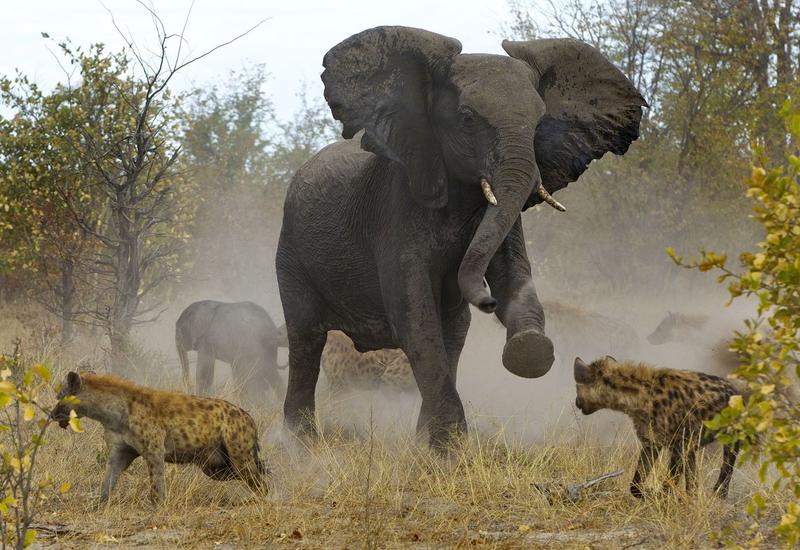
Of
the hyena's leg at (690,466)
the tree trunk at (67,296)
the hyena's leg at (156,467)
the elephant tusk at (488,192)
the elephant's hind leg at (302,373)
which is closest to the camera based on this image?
the hyena's leg at (690,466)

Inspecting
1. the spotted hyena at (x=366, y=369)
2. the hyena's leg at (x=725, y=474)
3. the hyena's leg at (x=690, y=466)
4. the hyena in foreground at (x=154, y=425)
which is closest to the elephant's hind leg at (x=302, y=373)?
the spotted hyena at (x=366, y=369)

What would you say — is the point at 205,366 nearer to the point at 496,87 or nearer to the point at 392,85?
the point at 392,85

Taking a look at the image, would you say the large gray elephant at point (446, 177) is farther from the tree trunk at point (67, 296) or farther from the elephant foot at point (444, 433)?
the tree trunk at point (67, 296)

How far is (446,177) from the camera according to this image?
802cm

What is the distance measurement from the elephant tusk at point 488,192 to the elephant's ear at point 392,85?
2.14 feet

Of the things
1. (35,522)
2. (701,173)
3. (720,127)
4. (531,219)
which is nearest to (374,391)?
(35,522)

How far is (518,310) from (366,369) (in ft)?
15.0

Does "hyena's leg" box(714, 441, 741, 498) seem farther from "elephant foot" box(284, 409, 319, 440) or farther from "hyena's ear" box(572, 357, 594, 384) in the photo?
"elephant foot" box(284, 409, 319, 440)

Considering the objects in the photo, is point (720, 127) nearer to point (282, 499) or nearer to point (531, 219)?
point (531, 219)

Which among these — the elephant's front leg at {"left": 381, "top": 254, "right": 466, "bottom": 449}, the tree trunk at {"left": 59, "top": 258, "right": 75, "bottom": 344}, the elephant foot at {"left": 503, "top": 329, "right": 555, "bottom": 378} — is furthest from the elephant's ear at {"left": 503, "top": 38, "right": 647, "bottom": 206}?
the tree trunk at {"left": 59, "top": 258, "right": 75, "bottom": 344}

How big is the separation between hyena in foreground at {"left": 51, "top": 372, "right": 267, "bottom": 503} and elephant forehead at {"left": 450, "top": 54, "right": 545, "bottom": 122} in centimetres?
244

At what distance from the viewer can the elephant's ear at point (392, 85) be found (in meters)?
8.10

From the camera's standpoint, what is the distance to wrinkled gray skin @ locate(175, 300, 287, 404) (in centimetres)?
1306

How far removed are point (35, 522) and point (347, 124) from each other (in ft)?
10.8
